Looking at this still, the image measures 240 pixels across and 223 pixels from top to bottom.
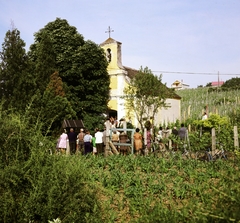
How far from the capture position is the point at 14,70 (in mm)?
24109

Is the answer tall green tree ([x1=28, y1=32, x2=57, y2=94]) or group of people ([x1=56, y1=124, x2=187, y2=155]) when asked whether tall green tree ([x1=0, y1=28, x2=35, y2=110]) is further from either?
group of people ([x1=56, y1=124, x2=187, y2=155])

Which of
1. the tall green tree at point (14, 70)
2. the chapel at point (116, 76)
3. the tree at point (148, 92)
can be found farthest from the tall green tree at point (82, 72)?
the tree at point (148, 92)

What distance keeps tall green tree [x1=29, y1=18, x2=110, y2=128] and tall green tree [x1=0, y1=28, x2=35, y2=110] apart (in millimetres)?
5007

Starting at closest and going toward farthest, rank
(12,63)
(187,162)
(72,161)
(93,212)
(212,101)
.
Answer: (93,212) < (72,161) < (187,162) < (12,63) < (212,101)

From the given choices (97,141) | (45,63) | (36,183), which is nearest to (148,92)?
(97,141)

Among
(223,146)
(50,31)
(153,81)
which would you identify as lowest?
(223,146)

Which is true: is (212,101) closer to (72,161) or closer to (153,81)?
(153,81)

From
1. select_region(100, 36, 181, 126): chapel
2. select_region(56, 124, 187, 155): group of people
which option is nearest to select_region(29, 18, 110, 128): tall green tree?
select_region(100, 36, 181, 126): chapel

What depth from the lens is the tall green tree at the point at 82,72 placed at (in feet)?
98.8

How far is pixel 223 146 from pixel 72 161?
7.54 metres

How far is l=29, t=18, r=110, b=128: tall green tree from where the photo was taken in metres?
30.1

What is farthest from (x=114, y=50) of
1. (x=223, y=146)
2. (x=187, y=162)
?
(x=187, y=162)

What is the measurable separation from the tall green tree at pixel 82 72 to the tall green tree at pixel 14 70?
5007 mm

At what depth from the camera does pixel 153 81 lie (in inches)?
916
